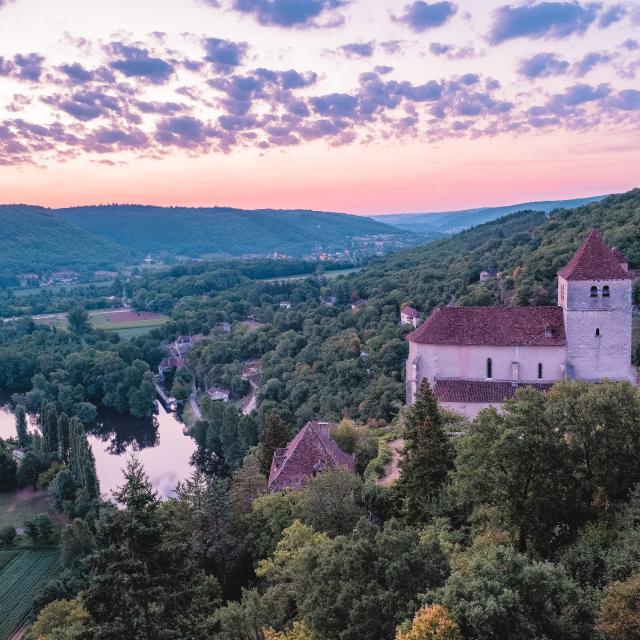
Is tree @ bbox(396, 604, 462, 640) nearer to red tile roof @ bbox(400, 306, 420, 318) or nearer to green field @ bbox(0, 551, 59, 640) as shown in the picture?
green field @ bbox(0, 551, 59, 640)

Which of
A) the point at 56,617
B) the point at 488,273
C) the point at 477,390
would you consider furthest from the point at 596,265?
the point at 488,273

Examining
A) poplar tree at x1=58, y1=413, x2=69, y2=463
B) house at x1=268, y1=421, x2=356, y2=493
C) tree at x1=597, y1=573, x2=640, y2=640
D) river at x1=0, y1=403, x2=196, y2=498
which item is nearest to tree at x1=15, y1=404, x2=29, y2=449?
river at x1=0, y1=403, x2=196, y2=498

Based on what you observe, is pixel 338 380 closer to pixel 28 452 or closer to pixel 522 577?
pixel 28 452

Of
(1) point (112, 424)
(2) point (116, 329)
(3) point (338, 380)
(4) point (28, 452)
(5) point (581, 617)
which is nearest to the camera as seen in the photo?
(5) point (581, 617)

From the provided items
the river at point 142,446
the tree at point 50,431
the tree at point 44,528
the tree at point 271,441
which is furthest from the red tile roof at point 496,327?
the tree at point 50,431

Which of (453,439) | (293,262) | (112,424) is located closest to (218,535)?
(453,439)

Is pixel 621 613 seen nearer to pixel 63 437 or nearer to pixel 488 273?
pixel 63 437

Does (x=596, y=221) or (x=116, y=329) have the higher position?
(x=596, y=221)

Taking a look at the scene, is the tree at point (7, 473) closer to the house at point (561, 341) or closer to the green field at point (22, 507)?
the green field at point (22, 507)
